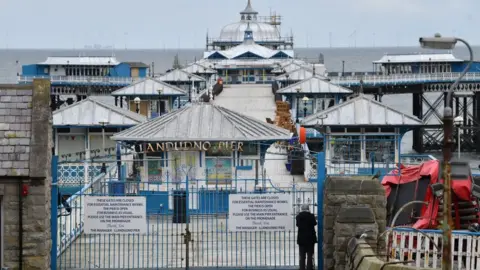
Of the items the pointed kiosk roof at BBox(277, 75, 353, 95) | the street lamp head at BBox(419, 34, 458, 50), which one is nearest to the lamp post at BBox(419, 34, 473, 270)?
the street lamp head at BBox(419, 34, 458, 50)

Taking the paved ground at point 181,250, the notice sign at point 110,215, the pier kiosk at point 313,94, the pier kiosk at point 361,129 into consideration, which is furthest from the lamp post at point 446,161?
the pier kiosk at point 313,94

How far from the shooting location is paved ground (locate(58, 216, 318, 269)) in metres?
17.6

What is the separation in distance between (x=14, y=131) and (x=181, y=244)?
12.4 feet

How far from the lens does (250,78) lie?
10169cm

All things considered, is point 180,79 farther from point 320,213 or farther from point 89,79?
point 320,213

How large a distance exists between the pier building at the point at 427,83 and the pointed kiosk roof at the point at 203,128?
2067 inches

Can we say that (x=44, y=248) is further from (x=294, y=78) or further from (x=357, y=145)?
(x=294, y=78)

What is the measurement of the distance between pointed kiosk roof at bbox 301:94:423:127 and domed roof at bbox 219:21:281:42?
110 metres

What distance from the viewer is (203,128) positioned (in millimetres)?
23750

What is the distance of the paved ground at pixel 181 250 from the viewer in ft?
57.6

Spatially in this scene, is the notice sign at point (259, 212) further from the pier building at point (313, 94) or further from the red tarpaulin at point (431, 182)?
the pier building at point (313, 94)

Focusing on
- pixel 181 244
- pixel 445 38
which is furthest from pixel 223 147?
pixel 445 38

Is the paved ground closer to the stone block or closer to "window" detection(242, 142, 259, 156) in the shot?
the stone block

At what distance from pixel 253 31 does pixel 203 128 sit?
119889 millimetres
